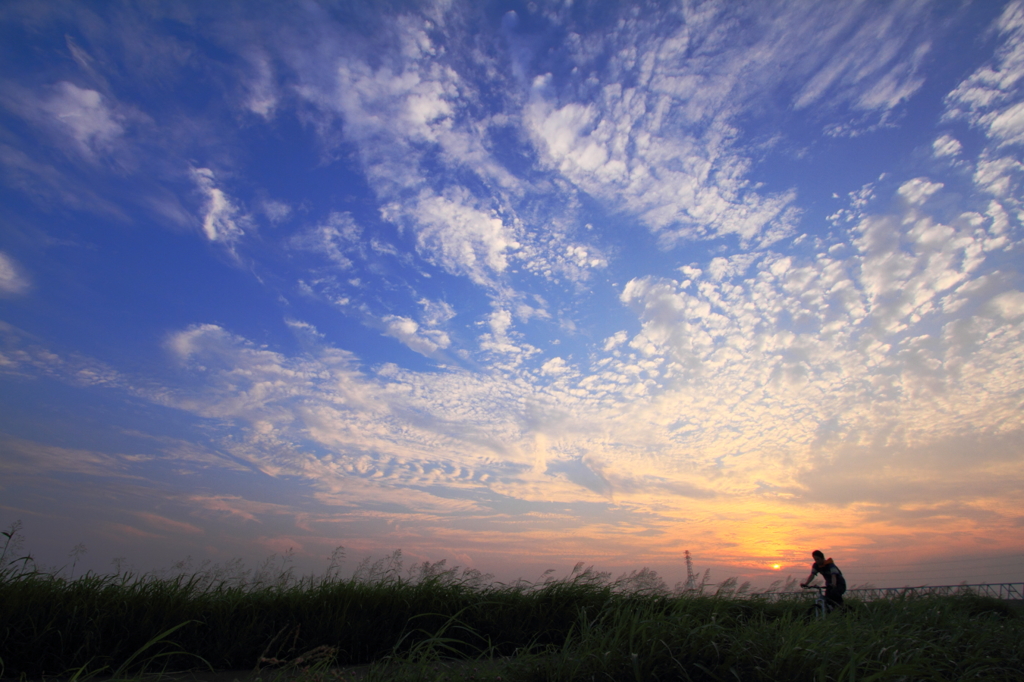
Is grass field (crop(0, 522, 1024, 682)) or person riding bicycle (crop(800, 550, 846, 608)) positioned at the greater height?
person riding bicycle (crop(800, 550, 846, 608))

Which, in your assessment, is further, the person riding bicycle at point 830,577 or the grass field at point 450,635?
the person riding bicycle at point 830,577

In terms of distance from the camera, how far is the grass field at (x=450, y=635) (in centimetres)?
406

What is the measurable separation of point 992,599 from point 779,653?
14.8 m

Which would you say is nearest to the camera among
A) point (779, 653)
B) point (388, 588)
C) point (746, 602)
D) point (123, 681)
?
point (123, 681)

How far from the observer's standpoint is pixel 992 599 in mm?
13789

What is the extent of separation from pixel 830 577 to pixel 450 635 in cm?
738

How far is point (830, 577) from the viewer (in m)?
10.1

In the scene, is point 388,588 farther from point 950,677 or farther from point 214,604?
point 950,677

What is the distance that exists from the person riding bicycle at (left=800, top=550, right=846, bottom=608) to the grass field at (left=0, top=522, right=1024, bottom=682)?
0.84 meters

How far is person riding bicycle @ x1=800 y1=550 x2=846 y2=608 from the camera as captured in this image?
9.48 meters

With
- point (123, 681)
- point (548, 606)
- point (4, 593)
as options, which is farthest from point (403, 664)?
point (4, 593)

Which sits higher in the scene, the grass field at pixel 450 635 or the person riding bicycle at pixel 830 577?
the person riding bicycle at pixel 830 577

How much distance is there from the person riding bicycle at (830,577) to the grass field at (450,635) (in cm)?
84

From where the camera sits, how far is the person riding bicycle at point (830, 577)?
9477mm
